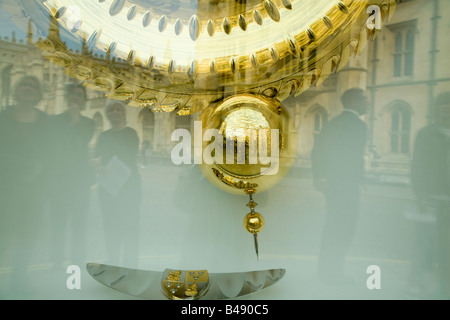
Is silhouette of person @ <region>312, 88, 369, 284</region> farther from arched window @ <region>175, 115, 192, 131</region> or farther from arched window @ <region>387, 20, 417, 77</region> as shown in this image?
arched window @ <region>175, 115, 192, 131</region>

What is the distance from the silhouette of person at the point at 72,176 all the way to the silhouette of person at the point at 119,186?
0.08ft

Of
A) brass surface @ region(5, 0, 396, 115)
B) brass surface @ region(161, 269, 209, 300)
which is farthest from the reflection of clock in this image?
brass surface @ region(161, 269, 209, 300)

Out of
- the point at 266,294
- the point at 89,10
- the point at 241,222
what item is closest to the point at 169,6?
the point at 89,10

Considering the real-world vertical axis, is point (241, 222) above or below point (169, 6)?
below

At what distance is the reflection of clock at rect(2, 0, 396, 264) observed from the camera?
0.44 m

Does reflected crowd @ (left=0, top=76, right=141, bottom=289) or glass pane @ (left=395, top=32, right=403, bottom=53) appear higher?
glass pane @ (left=395, top=32, right=403, bottom=53)

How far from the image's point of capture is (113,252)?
544mm

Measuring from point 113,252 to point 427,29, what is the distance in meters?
0.63

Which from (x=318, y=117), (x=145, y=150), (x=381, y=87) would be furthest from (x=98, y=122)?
(x=381, y=87)

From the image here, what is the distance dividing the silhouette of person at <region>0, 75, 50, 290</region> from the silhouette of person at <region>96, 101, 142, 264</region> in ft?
0.33

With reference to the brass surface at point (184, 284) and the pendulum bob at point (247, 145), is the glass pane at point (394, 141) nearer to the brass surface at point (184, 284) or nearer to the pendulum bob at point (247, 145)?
A: the pendulum bob at point (247, 145)

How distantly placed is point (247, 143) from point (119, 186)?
0.24 metres

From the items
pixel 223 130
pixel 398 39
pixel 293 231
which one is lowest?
pixel 293 231
